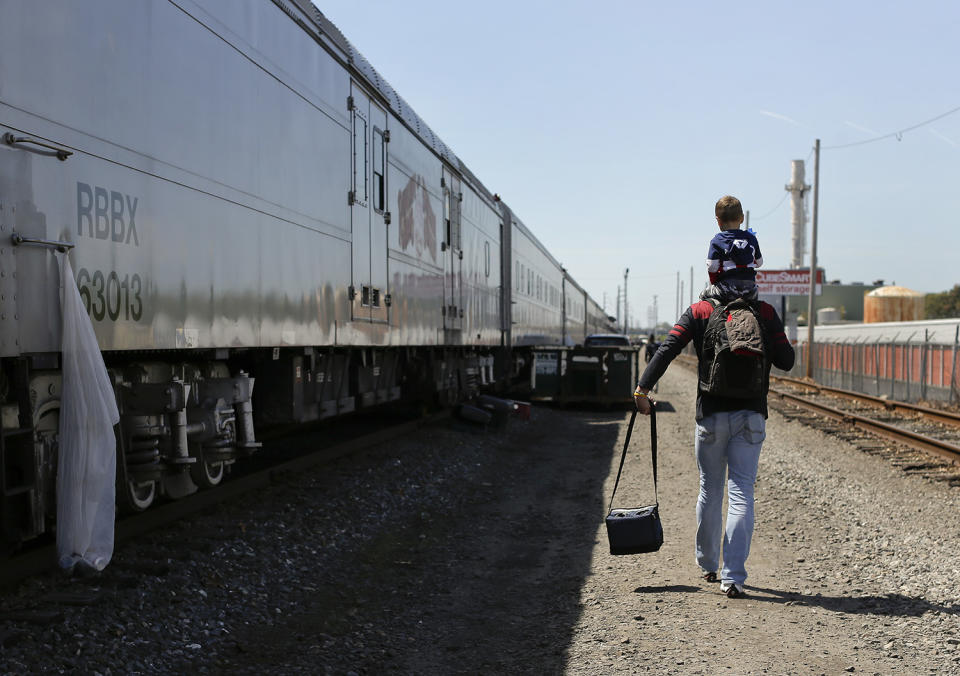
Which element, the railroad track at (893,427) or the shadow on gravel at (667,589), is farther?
the railroad track at (893,427)

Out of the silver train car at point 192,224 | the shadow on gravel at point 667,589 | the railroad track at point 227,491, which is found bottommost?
the shadow on gravel at point 667,589

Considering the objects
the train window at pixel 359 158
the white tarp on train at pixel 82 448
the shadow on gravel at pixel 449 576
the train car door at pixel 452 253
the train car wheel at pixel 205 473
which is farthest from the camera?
the train car door at pixel 452 253

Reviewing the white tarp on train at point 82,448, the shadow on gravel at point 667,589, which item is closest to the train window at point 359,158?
the white tarp on train at point 82,448

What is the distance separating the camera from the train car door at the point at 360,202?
8469 mm

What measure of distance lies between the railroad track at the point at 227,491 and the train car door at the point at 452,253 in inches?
72.1

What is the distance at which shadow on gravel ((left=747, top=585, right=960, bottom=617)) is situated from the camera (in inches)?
189

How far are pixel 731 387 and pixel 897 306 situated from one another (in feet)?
204

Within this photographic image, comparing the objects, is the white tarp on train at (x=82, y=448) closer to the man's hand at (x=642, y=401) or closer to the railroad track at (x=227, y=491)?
the railroad track at (x=227, y=491)

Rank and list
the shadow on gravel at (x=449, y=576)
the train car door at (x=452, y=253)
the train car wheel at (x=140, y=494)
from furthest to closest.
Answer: the train car door at (x=452, y=253), the train car wheel at (x=140, y=494), the shadow on gravel at (x=449, y=576)

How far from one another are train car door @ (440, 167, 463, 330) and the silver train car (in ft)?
7.54

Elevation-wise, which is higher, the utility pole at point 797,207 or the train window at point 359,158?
the utility pole at point 797,207

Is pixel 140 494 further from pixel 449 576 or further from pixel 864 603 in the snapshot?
pixel 864 603

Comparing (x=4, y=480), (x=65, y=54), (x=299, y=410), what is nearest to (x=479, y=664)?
(x=4, y=480)

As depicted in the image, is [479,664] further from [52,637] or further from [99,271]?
[99,271]
